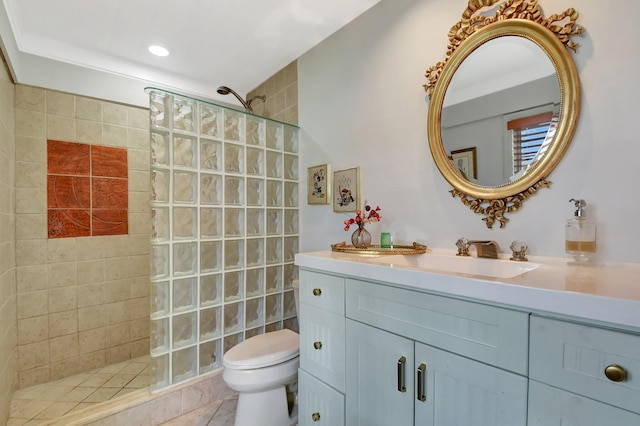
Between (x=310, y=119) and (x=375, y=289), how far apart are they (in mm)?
1538

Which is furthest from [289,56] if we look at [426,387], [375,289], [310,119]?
[426,387]

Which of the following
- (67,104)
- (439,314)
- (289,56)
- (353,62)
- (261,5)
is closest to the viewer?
(439,314)

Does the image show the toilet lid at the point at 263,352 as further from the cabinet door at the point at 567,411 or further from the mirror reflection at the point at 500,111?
the mirror reflection at the point at 500,111

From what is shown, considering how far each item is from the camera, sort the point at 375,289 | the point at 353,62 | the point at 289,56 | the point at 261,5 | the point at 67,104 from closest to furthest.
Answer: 1. the point at 375,289
2. the point at 261,5
3. the point at 353,62
4. the point at 67,104
5. the point at 289,56

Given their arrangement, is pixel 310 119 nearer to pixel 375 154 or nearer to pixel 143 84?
pixel 375 154

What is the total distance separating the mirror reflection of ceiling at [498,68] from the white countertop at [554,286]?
74 centimetres

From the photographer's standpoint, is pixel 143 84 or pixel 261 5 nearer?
pixel 261 5

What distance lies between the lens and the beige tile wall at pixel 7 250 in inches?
62.3

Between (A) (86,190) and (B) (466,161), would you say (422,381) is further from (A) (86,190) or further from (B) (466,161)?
(A) (86,190)

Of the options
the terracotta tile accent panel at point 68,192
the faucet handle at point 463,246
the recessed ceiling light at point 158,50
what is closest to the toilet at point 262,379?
the faucet handle at point 463,246

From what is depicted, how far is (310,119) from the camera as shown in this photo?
7.25ft

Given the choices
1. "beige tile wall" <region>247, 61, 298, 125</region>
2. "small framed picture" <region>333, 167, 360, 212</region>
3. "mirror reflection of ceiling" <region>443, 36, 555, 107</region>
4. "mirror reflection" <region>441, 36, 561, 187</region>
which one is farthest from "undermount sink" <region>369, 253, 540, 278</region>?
"beige tile wall" <region>247, 61, 298, 125</region>

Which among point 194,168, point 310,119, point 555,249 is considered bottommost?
point 555,249

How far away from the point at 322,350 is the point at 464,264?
719mm
